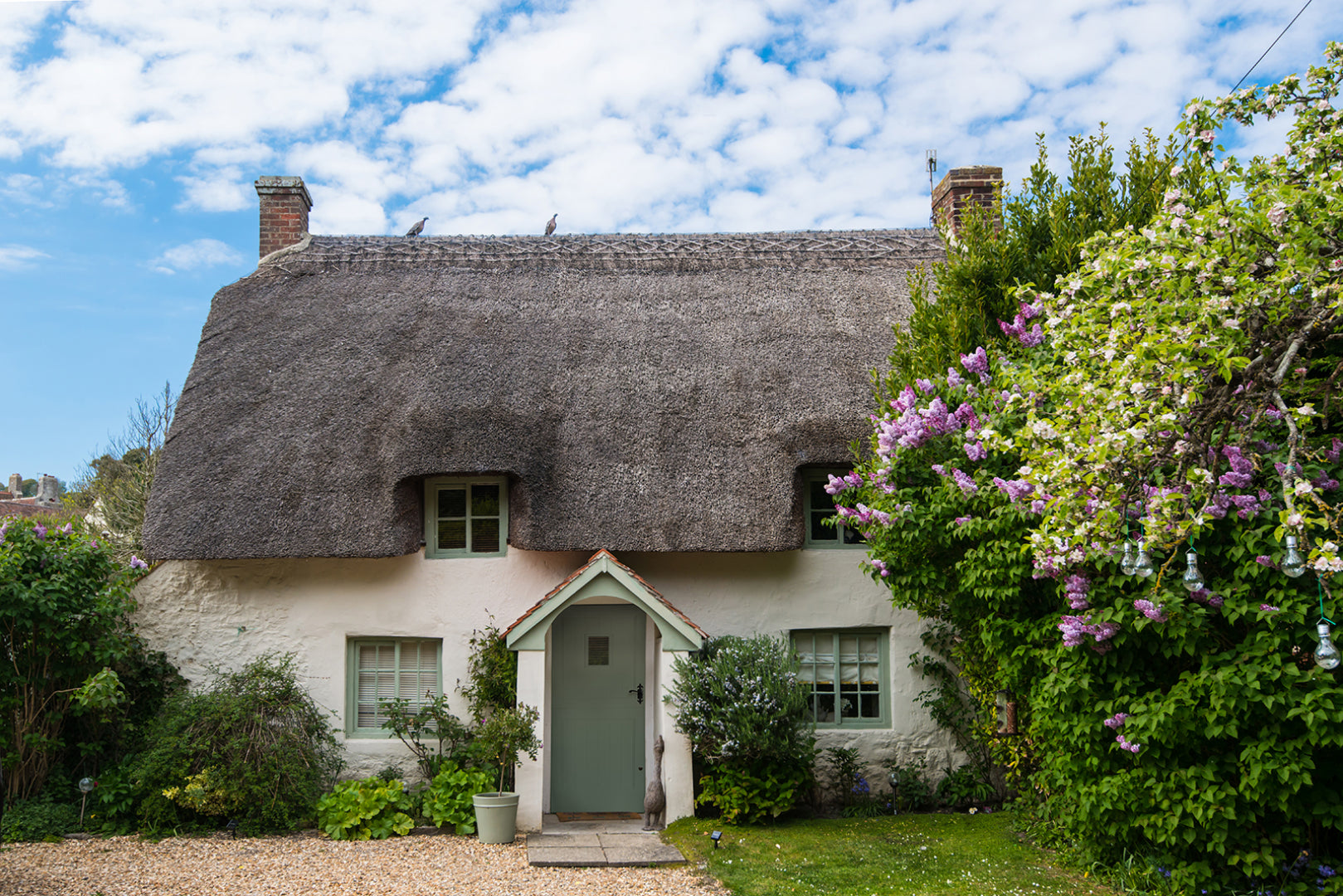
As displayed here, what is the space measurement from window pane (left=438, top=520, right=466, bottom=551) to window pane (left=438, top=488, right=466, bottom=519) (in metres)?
0.08

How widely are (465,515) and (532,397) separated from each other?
134 centimetres

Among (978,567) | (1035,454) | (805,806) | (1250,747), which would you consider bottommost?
(805,806)

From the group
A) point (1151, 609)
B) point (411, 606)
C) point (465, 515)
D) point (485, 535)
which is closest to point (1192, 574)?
point (1151, 609)

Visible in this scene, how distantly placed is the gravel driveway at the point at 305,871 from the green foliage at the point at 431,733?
823mm

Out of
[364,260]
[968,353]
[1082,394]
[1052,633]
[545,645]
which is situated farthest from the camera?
[364,260]

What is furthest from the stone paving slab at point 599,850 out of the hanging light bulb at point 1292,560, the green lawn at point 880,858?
the hanging light bulb at point 1292,560

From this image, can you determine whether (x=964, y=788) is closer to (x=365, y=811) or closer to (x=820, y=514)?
(x=820, y=514)

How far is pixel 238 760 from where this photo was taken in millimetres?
7953

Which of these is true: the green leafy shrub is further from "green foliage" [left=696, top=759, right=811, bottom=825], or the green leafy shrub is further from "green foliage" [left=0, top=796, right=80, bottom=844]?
"green foliage" [left=0, top=796, right=80, bottom=844]

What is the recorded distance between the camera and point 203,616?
9016mm

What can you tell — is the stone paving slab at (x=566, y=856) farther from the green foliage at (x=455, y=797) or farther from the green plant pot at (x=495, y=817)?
the green foliage at (x=455, y=797)

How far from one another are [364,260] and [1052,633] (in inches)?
349

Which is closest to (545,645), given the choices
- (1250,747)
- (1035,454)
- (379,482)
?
(379,482)

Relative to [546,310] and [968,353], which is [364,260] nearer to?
[546,310]
